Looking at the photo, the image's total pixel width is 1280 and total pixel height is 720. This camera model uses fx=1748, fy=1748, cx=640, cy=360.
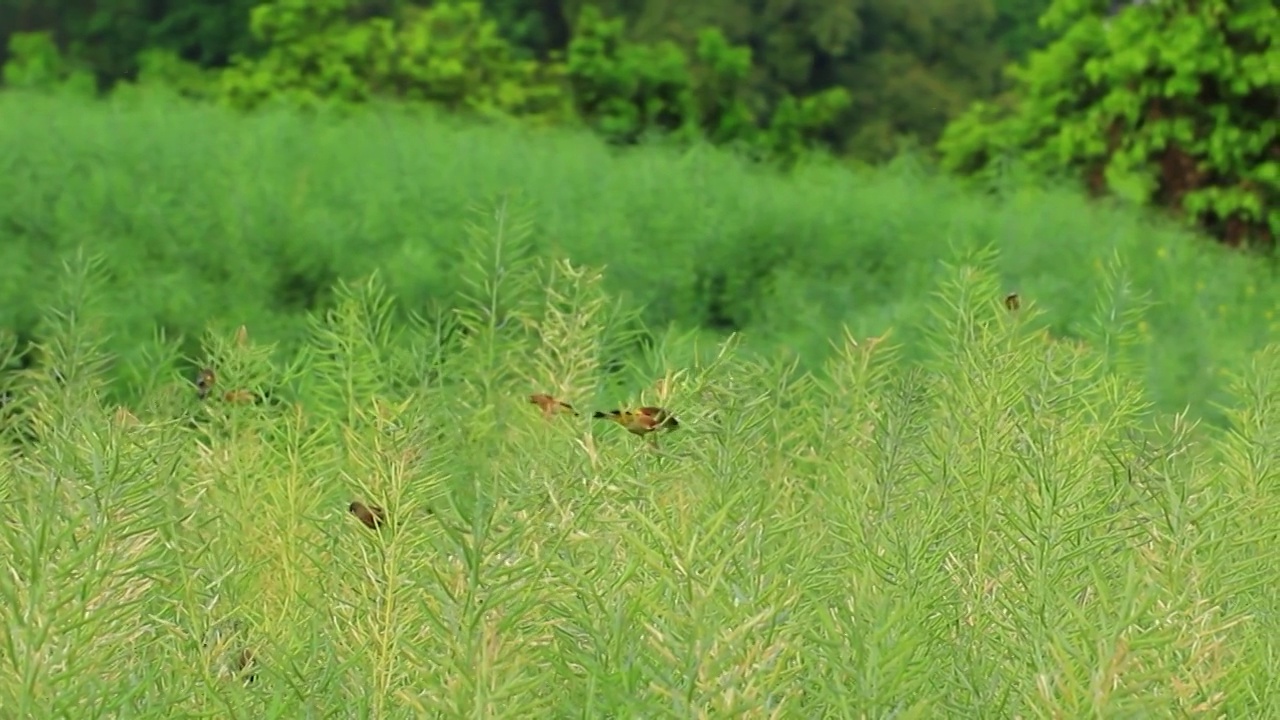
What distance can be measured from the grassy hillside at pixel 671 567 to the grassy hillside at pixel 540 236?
391cm

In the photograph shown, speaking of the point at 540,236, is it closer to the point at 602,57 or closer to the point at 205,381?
the point at 205,381

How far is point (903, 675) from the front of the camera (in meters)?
0.78

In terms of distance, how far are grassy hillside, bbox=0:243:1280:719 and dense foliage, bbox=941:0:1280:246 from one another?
26.5ft

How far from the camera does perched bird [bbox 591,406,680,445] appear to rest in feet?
3.98

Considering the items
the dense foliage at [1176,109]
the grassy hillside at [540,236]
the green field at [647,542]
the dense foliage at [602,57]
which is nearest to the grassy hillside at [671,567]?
the green field at [647,542]

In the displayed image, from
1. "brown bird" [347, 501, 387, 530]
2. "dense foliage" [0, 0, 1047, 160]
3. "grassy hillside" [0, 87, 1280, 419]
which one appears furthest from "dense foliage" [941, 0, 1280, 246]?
"brown bird" [347, 501, 387, 530]

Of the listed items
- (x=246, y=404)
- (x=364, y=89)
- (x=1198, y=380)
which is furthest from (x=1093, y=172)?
(x=246, y=404)

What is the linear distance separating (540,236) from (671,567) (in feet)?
18.4

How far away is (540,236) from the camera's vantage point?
643 cm

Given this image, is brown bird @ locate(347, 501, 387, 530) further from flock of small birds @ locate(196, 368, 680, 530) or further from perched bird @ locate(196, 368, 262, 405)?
perched bird @ locate(196, 368, 262, 405)

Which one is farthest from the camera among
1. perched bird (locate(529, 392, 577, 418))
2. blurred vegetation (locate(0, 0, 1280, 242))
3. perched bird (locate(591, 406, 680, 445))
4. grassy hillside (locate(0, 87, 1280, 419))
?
blurred vegetation (locate(0, 0, 1280, 242))

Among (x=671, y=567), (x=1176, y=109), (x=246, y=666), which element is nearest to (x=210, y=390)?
(x=246, y=666)

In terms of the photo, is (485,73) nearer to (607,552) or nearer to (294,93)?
(294,93)

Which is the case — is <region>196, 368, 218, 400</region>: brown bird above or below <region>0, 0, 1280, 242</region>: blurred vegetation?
above
